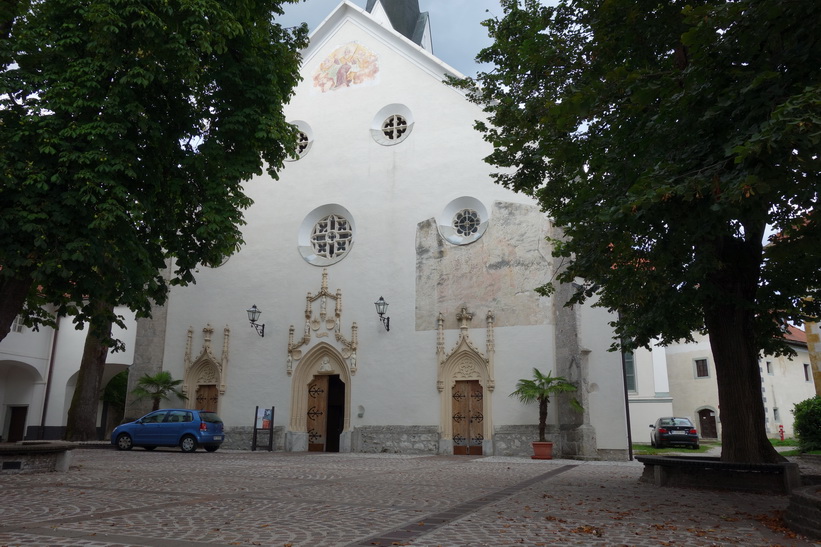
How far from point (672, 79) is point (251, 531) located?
6045mm

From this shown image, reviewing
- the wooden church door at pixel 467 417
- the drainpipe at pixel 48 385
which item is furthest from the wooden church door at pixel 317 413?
the drainpipe at pixel 48 385

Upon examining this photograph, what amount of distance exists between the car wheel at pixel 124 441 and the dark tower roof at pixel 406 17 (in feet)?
88.7

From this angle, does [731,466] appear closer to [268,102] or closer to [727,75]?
[727,75]

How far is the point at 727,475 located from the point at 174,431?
52.3 ft

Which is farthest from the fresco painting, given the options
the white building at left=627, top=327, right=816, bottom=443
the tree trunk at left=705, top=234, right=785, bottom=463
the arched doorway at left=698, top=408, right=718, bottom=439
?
the arched doorway at left=698, top=408, right=718, bottom=439

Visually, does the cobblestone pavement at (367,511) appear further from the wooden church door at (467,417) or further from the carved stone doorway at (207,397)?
the carved stone doorway at (207,397)

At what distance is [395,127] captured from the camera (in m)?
23.0

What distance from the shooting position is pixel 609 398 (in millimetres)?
18250

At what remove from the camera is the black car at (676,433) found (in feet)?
88.1

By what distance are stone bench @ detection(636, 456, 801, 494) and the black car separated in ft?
60.4

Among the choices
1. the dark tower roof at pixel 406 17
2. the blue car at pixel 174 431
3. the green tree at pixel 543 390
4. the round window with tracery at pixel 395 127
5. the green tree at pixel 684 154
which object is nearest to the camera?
the green tree at pixel 684 154

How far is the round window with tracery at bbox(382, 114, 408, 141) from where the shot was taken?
23047 millimetres

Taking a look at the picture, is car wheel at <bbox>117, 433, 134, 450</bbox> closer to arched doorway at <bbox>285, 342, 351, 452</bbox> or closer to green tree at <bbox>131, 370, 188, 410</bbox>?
green tree at <bbox>131, 370, 188, 410</bbox>

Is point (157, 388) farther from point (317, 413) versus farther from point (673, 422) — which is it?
point (673, 422)
